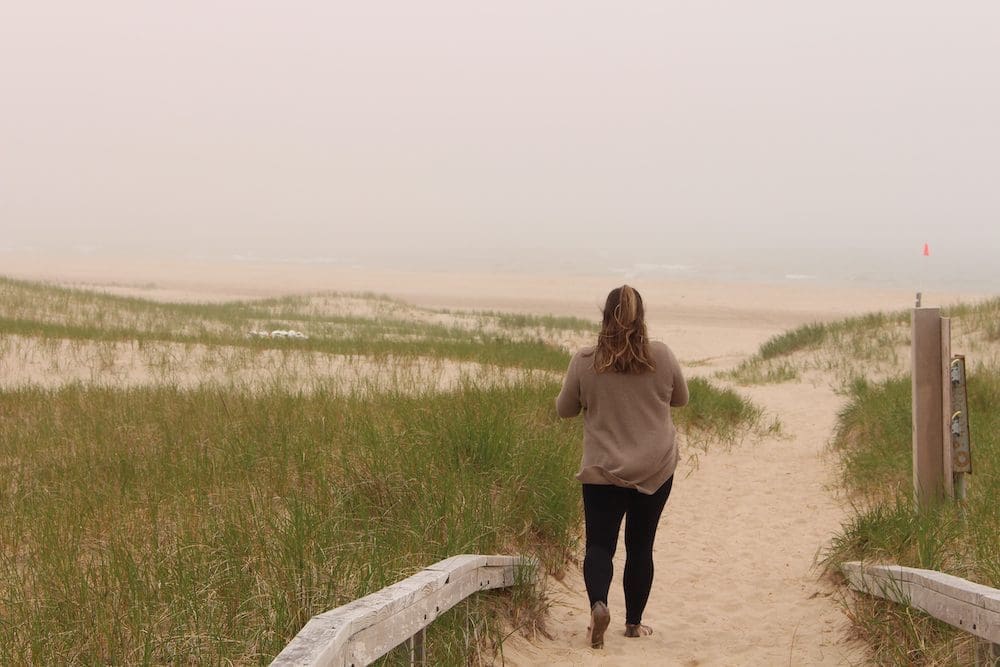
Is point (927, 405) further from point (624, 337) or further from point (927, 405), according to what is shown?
point (624, 337)

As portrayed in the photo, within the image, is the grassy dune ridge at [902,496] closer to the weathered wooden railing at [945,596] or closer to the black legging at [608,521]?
the weathered wooden railing at [945,596]

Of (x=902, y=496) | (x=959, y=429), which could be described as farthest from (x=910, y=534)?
(x=902, y=496)

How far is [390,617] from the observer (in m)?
2.73

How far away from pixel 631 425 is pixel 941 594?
1402mm

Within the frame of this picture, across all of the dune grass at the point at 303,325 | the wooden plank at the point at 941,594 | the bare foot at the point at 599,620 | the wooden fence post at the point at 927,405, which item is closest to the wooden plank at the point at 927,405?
the wooden fence post at the point at 927,405

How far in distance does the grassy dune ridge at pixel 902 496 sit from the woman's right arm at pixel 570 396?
164cm

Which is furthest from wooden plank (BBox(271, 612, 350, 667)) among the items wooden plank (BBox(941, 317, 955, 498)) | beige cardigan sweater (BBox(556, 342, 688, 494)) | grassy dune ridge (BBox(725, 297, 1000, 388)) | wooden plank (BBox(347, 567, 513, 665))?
grassy dune ridge (BBox(725, 297, 1000, 388))

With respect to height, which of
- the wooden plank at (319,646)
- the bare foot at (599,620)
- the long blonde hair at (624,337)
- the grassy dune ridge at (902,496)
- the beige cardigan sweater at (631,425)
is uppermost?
the long blonde hair at (624,337)

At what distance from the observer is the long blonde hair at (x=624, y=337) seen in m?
3.88

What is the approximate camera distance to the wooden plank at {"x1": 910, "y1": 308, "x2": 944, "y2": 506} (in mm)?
5027

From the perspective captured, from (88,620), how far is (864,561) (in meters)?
3.77

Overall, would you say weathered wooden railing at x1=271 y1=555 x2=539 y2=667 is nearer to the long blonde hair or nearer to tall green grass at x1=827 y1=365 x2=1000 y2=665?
the long blonde hair

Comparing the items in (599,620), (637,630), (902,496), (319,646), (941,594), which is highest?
(319,646)

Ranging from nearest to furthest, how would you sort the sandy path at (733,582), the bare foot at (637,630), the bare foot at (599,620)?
the bare foot at (599,620), the sandy path at (733,582), the bare foot at (637,630)
